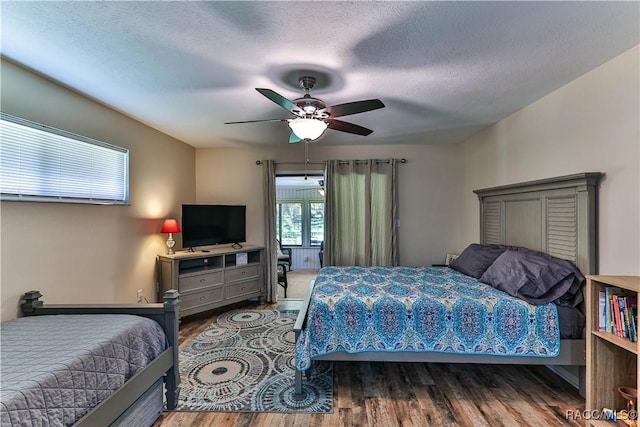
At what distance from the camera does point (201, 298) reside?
158 inches

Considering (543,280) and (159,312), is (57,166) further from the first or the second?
(543,280)

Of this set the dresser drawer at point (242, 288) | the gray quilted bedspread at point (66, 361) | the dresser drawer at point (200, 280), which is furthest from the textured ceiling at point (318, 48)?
the dresser drawer at point (242, 288)

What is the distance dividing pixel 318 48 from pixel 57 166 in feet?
7.77

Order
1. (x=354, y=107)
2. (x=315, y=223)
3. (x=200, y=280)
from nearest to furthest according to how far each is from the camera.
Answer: (x=354, y=107) → (x=200, y=280) → (x=315, y=223)

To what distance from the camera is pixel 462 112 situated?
3.30 m

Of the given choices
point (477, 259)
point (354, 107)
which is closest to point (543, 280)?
point (477, 259)

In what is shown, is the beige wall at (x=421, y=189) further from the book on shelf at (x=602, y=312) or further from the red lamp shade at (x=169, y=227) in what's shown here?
the book on shelf at (x=602, y=312)

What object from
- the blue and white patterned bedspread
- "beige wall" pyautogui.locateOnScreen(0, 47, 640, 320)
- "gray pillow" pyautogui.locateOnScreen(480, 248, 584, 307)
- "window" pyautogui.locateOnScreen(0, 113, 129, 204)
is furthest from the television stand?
"gray pillow" pyautogui.locateOnScreen(480, 248, 584, 307)

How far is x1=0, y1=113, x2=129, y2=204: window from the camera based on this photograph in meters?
2.13

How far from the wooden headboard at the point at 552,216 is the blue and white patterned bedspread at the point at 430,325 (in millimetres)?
557

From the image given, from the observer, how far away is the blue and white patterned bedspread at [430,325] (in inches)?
91.4

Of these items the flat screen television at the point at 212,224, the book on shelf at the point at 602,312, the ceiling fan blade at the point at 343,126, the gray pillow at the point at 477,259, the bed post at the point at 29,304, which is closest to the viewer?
the book on shelf at the point at 602,312

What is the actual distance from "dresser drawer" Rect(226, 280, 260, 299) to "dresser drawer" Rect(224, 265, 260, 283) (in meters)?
0.09

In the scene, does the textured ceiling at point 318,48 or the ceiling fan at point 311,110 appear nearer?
the textured ceiling at point 318,48
